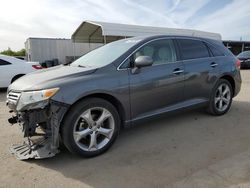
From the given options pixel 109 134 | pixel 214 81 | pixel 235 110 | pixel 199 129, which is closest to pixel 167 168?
pixel 109 134

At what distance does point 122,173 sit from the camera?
271cm

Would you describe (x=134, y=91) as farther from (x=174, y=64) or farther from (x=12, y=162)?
(x=12, y=162)

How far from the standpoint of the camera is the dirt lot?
254cm

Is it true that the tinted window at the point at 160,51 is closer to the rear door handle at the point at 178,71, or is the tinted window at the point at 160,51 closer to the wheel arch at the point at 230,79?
the rear door handle at the point at 178,71

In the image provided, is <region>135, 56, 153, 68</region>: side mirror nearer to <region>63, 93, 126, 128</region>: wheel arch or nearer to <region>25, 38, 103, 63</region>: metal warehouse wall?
<region>63, 93, 126, 128</region>: wheel arch

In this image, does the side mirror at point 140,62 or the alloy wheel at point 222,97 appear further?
the alloy wheel at point 222,97

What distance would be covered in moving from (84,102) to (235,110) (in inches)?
150

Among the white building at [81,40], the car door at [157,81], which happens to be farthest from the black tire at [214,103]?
the white building at [81,40]

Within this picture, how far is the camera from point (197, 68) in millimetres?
4195

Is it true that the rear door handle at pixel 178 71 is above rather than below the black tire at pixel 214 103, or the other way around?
above

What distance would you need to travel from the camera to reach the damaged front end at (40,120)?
2.75m

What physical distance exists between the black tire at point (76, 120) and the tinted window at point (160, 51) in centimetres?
96

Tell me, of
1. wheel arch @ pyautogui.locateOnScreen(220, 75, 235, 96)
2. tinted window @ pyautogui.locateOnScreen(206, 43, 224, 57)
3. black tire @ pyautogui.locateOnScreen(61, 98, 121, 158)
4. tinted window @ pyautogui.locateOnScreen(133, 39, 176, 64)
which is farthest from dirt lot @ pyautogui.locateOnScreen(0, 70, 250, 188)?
tinted window @ pyautogui.locateOnScreen(206, 43, 224, 57)

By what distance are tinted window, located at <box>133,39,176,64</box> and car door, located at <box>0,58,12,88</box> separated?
662cm
